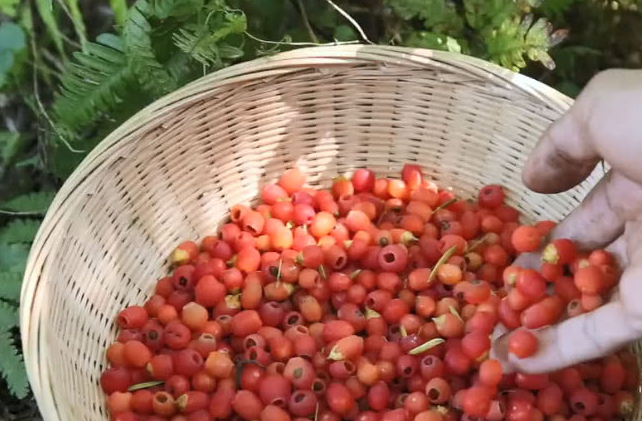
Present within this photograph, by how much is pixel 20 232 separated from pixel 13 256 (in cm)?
5

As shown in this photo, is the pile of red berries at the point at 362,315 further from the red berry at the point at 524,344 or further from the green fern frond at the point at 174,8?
the green fern frond at the point at 174,8

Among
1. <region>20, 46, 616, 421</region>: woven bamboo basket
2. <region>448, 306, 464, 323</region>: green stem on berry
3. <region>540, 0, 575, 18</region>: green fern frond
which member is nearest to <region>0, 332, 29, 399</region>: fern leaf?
<region>20, 46, 616, 421</region>: woven bamboo basket

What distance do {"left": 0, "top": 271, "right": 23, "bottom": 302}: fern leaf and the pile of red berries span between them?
21cm

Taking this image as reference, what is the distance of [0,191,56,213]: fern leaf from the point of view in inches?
60.3

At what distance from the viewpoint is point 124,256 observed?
4.45 feet

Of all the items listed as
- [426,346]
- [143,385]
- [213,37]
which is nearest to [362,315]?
[426,346]

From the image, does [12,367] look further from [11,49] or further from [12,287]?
[11,49]

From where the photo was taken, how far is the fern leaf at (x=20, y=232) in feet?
4.84

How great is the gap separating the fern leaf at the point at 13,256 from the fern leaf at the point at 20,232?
10mm

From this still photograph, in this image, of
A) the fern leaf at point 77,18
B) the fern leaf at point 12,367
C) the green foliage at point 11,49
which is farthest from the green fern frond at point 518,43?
the fern leaf at point 12,367

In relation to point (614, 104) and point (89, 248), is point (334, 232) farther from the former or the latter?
point (614, 104)

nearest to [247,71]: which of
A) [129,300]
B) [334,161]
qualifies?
[334,161]

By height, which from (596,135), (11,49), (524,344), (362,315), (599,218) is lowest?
(362,315)

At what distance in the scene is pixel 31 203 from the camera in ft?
5.04
